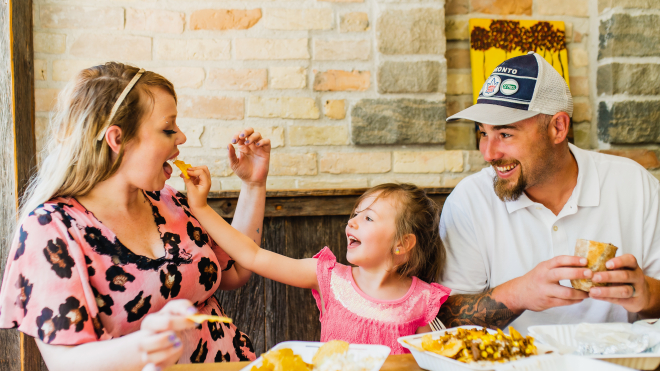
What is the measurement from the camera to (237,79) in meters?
2.34

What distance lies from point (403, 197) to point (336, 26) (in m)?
1.06

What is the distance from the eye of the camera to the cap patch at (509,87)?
1.78 metres

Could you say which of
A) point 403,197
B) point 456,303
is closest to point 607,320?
point 456,303

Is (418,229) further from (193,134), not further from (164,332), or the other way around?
(193,134)

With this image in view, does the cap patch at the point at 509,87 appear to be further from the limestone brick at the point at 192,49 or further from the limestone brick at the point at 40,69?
the limestone brick at the point at 40,69

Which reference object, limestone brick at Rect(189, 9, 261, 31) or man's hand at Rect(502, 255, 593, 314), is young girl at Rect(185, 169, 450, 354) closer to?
man's hand at Rect(502, 255, 593, 314)

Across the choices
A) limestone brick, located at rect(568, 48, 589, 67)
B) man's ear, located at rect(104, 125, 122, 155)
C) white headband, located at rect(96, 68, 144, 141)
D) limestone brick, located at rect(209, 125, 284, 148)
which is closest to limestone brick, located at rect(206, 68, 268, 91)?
limestone brick, located at rect(209, 125, 284, 148)

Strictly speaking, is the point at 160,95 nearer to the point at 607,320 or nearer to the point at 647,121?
the point at 607,320

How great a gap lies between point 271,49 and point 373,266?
1.24 m

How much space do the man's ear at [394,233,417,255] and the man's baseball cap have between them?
505 millimetres

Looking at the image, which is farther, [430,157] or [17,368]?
[430,157]

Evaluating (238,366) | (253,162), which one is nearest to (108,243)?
(238,366)

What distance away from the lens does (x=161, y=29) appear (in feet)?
7.56

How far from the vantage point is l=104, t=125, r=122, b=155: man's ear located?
1424 mm
